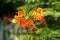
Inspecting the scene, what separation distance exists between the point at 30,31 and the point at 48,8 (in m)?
0.42

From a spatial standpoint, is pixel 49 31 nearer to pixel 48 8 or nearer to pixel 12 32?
pixel 48 8

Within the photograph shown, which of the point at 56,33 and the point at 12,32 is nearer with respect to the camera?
the point at 56,33

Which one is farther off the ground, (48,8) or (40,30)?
(48,8)

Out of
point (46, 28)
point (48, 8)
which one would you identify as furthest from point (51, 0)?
point (46, 28)

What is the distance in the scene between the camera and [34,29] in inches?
Answer: 133

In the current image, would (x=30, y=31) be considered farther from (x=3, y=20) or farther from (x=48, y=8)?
(x=3, y=20)

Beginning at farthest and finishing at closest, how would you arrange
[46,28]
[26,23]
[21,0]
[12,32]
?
Answer: [12,32] < [21,0] < [46,28] < [26,23]

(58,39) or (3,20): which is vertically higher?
(3,20)

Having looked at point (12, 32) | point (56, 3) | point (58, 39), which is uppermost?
point (12, 32)

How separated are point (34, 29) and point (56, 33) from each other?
1.08 feet

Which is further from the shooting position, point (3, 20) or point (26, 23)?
point (3, 20)

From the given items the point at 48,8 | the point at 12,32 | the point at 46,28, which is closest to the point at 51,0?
the point at 48,8

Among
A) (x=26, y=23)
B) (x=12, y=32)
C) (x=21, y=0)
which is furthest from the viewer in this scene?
(x=12, y=32)

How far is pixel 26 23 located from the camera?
318 cm
